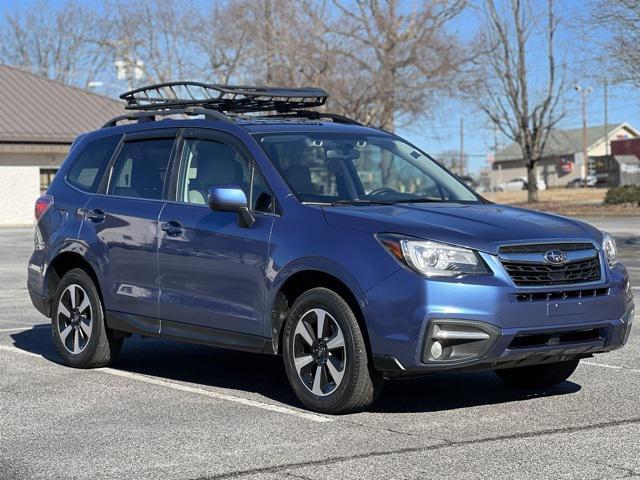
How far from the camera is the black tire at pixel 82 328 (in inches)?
352

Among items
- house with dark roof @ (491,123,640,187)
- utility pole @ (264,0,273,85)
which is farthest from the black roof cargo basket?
house with dark roof @ (491,123,640,187)

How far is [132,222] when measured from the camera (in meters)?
8.54

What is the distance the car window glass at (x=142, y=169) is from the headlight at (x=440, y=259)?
2.52 meters

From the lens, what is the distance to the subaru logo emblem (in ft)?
22.3

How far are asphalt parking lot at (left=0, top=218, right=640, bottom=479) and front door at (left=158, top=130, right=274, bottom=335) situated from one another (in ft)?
1.88

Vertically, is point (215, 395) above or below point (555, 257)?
below

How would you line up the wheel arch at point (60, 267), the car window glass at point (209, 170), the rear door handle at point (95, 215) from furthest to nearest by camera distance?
the wheel arch at point (60, 267) < the rear door handle at point (95, 215) < the car window glass at point (209, 170)

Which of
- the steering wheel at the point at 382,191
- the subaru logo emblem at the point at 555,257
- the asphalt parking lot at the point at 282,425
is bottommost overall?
the asphalt parking lot at the point at 282,425

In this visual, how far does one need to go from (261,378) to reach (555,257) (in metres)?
2.68

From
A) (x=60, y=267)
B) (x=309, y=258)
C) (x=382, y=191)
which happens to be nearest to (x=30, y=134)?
(x=60, y=267)

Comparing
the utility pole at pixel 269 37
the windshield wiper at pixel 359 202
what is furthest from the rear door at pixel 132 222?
the utility pole at pixel 269 37

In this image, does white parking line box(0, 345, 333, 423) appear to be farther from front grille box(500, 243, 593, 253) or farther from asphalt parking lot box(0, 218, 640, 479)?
front grille box(500, 243, 593, 253)

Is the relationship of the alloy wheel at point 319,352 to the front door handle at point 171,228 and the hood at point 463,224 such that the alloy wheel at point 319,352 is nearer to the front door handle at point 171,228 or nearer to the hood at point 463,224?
the hood at point 463,224

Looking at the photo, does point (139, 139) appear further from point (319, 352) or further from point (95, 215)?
point (319, 352)
